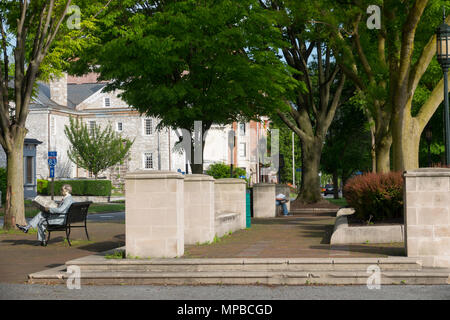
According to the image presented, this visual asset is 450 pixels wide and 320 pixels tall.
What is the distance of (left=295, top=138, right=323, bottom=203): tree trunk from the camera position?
3416cm

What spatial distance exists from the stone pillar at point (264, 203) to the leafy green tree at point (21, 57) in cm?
989

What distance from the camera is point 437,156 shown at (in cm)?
4769

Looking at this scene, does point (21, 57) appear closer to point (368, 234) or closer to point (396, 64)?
point (396, 64)

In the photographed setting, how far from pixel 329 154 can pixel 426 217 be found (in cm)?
4168

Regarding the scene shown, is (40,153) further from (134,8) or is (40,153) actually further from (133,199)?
(133,199)

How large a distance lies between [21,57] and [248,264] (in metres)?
12.8

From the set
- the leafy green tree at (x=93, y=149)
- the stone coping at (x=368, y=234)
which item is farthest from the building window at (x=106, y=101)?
the stone coping at (x=368, y=234)

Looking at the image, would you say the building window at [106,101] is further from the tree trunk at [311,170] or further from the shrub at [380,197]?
the shrub at [380,197]

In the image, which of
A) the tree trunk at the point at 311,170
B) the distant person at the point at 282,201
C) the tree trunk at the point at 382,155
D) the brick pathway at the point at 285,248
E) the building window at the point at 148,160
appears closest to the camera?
the brick pathway at the point at 285,248

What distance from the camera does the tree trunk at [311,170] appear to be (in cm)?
3416

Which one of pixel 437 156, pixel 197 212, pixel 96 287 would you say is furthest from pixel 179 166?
pixel 96 287

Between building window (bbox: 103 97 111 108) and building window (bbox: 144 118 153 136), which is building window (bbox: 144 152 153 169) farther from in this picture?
building window (bbox: 103 97 111 108)

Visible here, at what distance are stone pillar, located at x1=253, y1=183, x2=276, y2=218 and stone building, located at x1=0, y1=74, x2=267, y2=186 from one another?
41342mm

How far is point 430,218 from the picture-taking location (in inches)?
409
